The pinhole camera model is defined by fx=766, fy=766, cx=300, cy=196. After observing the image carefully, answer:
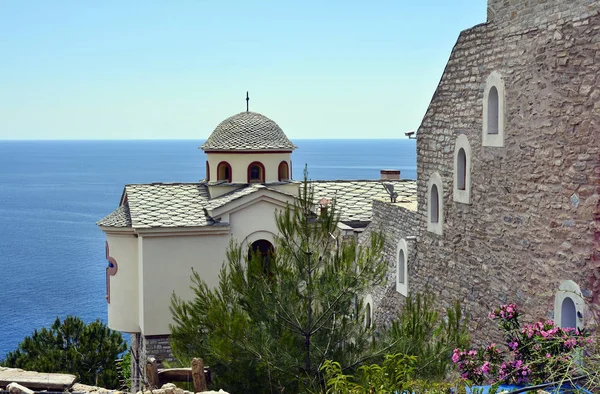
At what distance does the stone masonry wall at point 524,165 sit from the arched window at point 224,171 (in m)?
9.71

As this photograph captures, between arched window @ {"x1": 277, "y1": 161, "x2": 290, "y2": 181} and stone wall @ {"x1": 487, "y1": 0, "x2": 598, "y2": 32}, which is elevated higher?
stone wall @ {"x1": 487, "y1": 0, "x2": 598, "y2": 32}

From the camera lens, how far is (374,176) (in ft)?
430

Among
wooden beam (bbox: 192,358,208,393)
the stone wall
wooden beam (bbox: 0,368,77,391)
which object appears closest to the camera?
the stone wall

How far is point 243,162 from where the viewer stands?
21.6 metres

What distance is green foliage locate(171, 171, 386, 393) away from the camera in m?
9.99

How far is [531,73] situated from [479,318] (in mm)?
3768

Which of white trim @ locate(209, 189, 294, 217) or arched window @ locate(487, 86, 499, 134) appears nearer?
arched window @ locate(487, 86, 499, 134)

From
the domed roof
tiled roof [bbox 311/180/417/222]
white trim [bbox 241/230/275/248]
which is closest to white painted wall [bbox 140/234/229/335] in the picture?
white trim [bbox 241/230/275/248]

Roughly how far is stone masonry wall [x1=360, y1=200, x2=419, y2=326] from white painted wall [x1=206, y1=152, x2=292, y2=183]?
594cm

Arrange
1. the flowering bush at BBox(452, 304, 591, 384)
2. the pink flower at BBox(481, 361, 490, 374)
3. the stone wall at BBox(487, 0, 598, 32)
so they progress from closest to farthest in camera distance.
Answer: the flowering bush at BBox(452, 304, 591, 384) → the pink flower at BBox(481, 361, 490, 374) → the stone wall at BBox(487, 0, 598, 32)

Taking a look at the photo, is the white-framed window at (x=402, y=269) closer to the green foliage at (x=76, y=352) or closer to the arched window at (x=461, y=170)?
the arched window at (x=461, y=170)

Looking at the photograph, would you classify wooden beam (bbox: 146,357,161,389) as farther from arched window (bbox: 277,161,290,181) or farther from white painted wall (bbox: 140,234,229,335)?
arched window (bbox: 277,161,290,181)

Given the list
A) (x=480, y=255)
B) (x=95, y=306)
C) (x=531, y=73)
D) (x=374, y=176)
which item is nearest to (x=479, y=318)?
(x=480, y=255)

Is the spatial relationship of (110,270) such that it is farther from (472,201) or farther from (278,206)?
(472,201)
